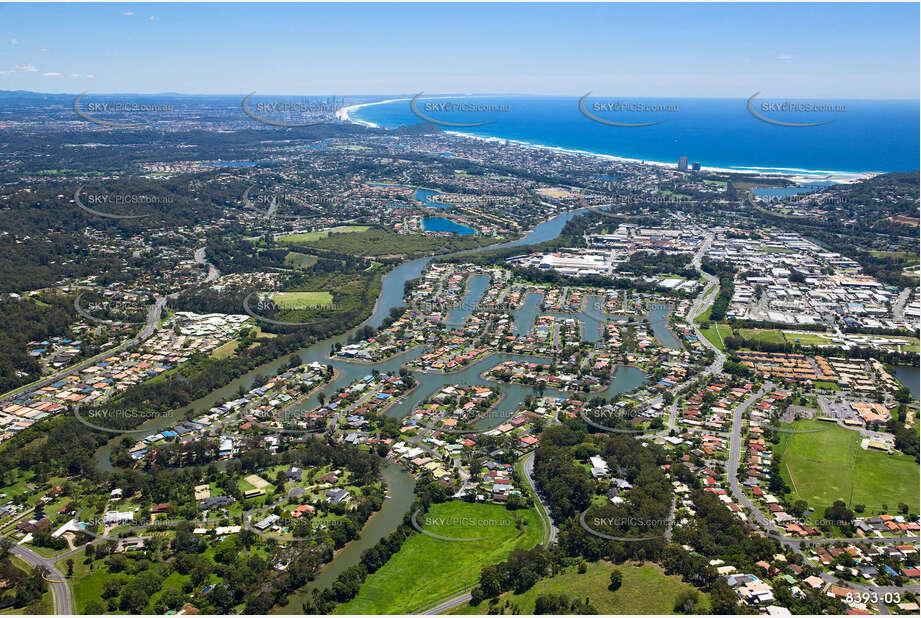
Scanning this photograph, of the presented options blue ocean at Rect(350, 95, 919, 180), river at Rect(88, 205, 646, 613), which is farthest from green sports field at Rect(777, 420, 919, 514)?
blue ocean at Rect(350, 95, 919, 180)

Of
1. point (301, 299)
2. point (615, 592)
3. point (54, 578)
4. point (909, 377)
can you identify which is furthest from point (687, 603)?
point (301, 299)

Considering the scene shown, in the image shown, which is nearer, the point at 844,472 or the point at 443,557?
the point at 443,557

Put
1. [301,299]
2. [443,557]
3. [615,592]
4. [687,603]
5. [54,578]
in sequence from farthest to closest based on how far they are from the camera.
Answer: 1. [301,299]
2. [443,557]
3. [54,578]
4. [615,592]
5. [687,603]

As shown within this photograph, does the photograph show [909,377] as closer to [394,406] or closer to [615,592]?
[615,592]

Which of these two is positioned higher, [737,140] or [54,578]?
[737,140]

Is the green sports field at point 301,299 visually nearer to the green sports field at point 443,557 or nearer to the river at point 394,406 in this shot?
the river at point 394,406

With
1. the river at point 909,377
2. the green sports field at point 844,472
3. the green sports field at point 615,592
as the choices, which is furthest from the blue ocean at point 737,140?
the green sports field at point 615,592

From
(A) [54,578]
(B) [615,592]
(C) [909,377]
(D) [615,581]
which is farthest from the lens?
(C) [909,377]

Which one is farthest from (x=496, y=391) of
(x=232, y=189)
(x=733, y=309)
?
(x=232, y=189)
